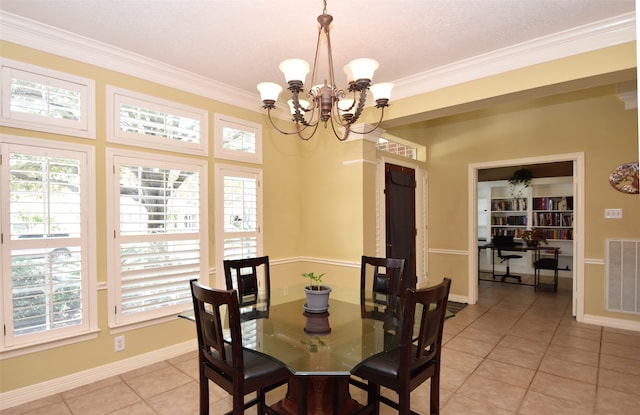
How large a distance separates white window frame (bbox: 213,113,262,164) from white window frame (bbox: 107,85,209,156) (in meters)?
0.12

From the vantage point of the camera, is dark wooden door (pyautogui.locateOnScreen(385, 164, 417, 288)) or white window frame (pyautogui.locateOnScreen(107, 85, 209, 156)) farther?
dark wooden door (pyautogui.locateOnScreen(385, 164, 417, 288))

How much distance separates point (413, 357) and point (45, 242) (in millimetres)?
2757

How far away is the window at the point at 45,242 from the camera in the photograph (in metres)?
2.34

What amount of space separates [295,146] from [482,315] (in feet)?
11.3

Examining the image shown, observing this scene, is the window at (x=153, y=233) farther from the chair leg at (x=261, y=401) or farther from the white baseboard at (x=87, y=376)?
the chair leg at (x=261, y=401)

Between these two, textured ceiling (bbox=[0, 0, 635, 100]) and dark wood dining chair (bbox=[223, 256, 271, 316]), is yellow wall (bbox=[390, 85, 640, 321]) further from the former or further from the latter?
dark wood dining chair (bbox=[223, 256, 271, 316])

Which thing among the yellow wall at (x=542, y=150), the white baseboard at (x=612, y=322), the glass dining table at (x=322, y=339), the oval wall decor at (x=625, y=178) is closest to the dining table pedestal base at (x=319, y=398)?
the glass dining table at (x=322, y=339)

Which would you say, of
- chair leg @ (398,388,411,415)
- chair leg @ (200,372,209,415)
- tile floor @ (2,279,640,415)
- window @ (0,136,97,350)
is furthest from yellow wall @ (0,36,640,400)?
chair leg @ (398,388,411,415)

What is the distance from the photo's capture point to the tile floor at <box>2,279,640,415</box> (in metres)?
2.36

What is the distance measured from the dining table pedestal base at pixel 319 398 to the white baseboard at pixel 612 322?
145 inches

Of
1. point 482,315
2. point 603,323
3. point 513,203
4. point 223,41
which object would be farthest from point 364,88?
point 513,203

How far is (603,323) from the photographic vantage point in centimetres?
404

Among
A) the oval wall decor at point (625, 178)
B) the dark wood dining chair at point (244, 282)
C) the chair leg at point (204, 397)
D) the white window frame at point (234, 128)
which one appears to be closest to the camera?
the chair leg at point (204, 397)

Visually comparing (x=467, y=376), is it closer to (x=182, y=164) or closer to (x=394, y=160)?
(x=394, y=160)
